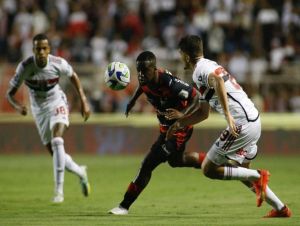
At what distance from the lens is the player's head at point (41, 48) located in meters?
12.5

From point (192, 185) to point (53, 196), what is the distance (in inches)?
110

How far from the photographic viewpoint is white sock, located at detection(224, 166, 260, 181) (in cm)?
957

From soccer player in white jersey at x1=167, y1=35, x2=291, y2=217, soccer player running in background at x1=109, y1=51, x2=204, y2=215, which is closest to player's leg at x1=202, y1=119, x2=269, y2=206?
soccer player in white jersey at x1=167, y1=35, x2=291, y2=217

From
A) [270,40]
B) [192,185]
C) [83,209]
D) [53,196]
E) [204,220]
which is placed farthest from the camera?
[270,40]

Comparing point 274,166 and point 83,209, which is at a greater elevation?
point 83,209

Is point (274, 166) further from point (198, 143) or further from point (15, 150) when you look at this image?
point (15, 150)

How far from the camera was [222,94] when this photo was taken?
30.3 feet

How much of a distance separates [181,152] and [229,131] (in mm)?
1543

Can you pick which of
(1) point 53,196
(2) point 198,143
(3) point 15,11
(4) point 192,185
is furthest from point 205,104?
(3) point 15,11

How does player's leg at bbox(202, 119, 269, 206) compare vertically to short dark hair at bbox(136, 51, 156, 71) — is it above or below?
below

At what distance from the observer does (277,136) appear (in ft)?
67.9

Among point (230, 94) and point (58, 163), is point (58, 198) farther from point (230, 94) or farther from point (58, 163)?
point (230, 94)

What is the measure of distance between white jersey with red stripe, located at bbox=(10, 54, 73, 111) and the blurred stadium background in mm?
7063

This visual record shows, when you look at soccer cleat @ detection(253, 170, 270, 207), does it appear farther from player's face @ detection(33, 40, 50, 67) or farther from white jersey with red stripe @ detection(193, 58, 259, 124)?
player's face @ detection(33, 40, 50, 67)
